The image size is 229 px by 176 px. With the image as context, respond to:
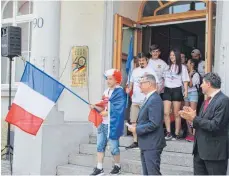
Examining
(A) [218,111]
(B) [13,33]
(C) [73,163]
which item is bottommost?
(C) [73,163]

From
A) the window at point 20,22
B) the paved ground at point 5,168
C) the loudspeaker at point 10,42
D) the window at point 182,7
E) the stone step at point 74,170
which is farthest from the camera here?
the window at point 20,22

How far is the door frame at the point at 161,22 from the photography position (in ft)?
22.8

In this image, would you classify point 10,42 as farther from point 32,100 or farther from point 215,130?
point 215,130

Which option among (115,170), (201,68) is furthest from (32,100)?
(201,68)

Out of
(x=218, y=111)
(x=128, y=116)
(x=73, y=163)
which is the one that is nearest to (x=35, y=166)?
(x=73, y=163)

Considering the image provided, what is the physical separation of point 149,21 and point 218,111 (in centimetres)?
440

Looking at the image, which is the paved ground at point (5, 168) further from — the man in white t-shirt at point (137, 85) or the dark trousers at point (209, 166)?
the dark trousers at point (209, 166)

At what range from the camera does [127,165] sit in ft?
21.7

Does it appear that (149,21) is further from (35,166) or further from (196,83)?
(35,166)

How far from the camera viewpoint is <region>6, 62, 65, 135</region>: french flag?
6332 millimetres

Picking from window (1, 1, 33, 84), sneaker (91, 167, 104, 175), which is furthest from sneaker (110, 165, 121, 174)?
window (1, 1, 33, 84)

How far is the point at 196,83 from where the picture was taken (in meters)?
7.23

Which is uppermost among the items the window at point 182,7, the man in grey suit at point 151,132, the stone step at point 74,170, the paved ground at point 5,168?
the window at point 182,7

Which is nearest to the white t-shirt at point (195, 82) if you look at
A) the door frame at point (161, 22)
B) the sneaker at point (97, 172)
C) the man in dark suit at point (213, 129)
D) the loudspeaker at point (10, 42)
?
the door frame at point (161, 22)
